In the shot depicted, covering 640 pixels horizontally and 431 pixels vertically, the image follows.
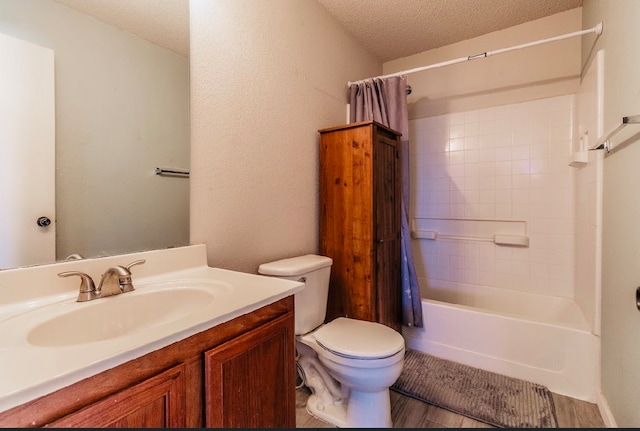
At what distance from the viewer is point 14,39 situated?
83 cm

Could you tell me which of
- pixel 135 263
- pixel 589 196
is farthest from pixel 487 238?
pixel 135 263

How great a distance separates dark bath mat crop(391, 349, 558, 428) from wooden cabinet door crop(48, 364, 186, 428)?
1343 millimetres

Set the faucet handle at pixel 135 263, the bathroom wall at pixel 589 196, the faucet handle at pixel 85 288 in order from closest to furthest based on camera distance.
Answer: the faucet handle at pixel 85 288
the faucet handle at pixel 135 263
the bathroom wall at pixel 589 196

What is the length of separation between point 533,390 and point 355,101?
2.05 meters

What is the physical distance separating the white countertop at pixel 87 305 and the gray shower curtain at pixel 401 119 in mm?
1238

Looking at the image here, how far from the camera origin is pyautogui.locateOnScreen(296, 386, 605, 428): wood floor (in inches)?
53.6

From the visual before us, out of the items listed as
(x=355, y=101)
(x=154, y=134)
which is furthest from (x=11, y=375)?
(x=355, y=101)

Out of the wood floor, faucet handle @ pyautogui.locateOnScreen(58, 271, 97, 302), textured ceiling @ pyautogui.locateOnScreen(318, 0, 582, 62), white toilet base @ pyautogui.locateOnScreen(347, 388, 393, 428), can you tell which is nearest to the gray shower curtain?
textured ceiling @ pyautogui.locateOnScreen(318, 0, 582, 62)

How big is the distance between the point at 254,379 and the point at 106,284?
1.72 ft

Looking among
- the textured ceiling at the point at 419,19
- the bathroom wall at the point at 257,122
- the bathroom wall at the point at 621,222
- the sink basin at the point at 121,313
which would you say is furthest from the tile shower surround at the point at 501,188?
the sink basin at the point at 121,313

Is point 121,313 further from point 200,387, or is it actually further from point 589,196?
point 589,196

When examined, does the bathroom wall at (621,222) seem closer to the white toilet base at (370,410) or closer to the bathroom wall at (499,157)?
the bathroom wall at (499,157)

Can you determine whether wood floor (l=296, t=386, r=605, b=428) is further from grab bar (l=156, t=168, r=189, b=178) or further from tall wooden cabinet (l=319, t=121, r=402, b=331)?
grab bar (l=156, t=168, r=189, b=178)

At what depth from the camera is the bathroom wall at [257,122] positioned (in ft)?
4.21
